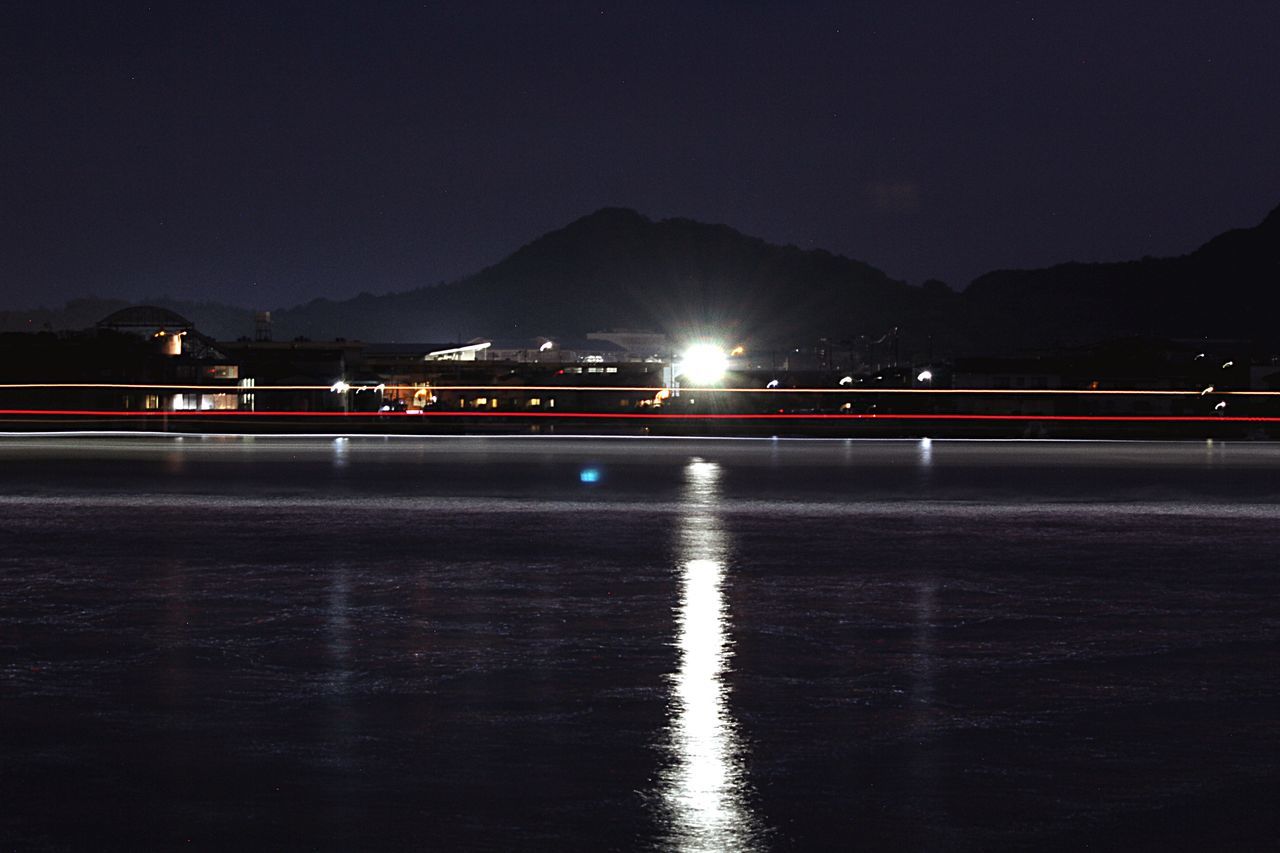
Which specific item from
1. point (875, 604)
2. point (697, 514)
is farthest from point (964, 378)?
point (875, 604)

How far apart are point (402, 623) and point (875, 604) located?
2.98 metres

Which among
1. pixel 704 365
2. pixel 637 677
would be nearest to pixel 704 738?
pixel 637 677

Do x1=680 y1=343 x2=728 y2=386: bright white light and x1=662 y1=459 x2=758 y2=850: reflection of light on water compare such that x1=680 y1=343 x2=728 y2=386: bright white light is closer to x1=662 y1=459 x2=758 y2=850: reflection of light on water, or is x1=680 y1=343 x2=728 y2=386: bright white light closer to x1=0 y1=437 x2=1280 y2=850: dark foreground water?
x1=0 y1=437 x2=1280 y2=850: dark foreground water

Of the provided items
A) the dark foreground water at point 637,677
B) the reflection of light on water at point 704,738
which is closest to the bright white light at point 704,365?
the dark foreground water at point 637,677

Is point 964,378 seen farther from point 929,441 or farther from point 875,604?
point 875,604

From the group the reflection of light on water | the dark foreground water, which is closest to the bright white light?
the dark foreground water

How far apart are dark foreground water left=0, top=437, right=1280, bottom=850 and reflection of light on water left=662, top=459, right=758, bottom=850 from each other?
0.02 m

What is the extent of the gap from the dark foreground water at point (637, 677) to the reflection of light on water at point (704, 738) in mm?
21

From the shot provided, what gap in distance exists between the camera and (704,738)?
6.05 metres

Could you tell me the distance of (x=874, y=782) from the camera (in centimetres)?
541

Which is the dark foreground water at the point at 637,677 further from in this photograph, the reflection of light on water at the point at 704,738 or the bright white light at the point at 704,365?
the bright white light at the point at 704,365

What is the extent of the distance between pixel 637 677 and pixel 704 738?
123 centimetres

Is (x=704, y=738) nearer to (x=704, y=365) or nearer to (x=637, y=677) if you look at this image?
(x=637, y=677)

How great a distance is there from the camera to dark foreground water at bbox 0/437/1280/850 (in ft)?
16.4
